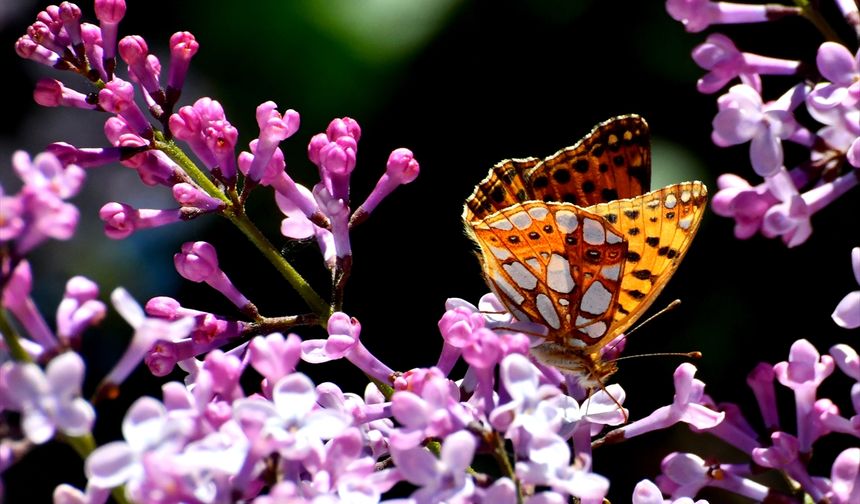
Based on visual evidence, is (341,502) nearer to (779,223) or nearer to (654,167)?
(779,223)

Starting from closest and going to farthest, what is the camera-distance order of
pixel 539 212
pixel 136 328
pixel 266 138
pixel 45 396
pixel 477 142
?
pixel 45 396 < pixel 136 328 < pixel 266 138 < pixel 539 212 < pixel 477 142

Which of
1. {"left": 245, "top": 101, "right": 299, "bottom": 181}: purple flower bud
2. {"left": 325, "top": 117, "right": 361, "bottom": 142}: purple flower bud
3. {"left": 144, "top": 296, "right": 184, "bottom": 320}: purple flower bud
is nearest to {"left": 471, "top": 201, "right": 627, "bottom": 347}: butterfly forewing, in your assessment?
{"left": 325, "top": 117, "right": 361, "bottom": 142}: purple flower bud

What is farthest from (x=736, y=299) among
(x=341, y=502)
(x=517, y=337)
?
(x=341, y=502)

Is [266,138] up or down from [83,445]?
up

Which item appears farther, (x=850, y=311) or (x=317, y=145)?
(x=317, y=145)

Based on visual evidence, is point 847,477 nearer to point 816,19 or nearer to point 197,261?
point 816,19

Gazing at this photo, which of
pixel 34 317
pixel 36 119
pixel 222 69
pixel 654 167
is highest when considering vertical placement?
pixel 34 317

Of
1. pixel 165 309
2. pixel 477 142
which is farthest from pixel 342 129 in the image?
pixel 477 142
